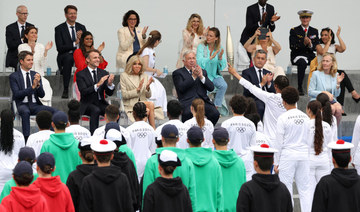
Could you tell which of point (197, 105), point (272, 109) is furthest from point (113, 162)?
point (272, 109)

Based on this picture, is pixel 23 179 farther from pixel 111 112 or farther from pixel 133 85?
pixel 133 85

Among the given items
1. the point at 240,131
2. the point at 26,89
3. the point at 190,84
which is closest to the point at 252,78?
the point at 190,84

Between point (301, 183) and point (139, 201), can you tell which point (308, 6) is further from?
point (139, 201)

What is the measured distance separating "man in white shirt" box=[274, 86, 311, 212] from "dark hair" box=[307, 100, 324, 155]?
108mm

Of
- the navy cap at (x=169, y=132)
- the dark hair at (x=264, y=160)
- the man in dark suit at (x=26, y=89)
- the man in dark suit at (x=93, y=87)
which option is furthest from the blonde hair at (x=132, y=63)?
the dark hair at (x=264, y=160)

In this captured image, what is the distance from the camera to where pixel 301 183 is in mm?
9359

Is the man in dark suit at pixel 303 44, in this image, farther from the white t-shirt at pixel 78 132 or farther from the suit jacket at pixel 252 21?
the white t-shirt at pixel 78 132

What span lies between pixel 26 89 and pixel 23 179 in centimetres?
532

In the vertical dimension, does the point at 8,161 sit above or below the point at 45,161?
below

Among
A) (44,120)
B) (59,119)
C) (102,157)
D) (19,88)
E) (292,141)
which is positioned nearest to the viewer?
(102,157)

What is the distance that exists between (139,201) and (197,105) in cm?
197

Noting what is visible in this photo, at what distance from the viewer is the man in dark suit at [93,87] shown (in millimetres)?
11789

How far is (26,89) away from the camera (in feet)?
37.5

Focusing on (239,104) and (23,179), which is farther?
(239,104)
